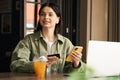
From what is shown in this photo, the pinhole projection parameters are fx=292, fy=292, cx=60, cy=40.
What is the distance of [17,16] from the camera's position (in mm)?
4832

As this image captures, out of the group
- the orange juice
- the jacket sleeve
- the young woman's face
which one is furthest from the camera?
the young woman's face

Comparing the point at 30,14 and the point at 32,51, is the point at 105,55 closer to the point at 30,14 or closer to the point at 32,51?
the point at 32,51

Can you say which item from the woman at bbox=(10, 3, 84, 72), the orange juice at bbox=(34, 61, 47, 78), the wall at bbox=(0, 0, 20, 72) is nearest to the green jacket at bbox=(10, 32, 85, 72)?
the woman at bbox=(10, 3, 84, 72)

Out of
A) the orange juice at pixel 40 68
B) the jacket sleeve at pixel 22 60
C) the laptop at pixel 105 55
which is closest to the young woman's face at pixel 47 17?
the jacket sleeve at pixel 22 60

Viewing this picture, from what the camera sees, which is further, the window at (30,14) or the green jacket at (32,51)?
the window at (30,14)

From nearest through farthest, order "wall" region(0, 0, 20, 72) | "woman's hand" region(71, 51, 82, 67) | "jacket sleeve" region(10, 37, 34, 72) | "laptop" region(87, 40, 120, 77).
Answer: "laptop" region(87, 40, 120, 77) < "woman's hand" region(71, 51, 82, 67) < "jacket sleeve" region(10, 37, 34, 72) < "wall" region(0, 0, 20, 72)

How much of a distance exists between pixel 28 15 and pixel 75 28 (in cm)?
117

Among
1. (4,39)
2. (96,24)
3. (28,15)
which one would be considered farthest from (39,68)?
(96,24)

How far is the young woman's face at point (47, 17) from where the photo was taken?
7.64 feet

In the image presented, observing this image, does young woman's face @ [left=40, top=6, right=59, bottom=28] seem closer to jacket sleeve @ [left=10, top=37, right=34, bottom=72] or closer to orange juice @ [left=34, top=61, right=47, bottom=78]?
jacket sleeve @ [left=10, top=37, right=34, bottom=72]

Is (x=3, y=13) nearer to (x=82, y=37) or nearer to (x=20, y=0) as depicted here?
(x=20, y=0)

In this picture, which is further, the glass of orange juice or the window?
the window

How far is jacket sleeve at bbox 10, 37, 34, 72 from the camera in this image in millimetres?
1971

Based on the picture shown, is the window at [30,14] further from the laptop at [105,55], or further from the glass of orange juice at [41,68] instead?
the laptop at [105,55]
